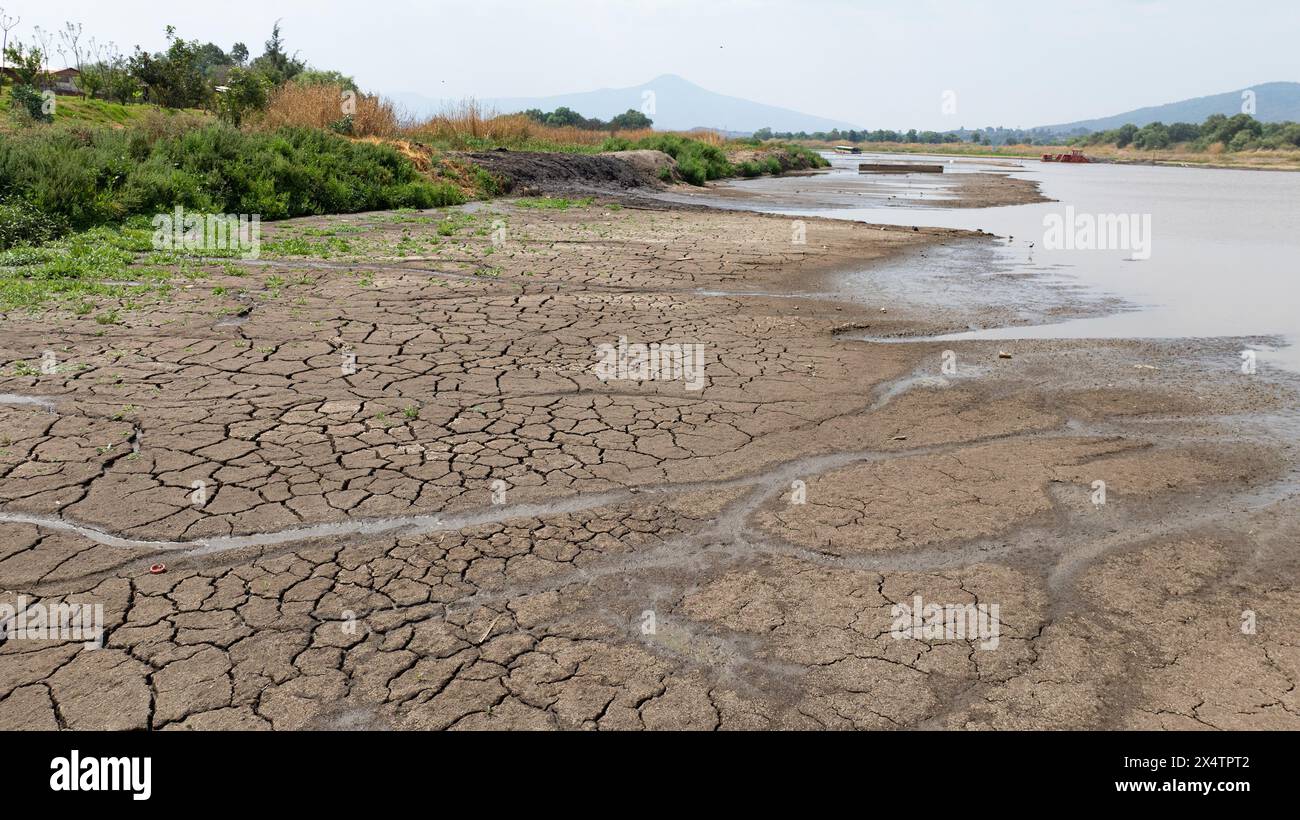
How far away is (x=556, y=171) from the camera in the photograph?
2620 cm

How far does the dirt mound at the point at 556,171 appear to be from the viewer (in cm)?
2417

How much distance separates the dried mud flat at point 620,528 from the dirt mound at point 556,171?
1607 centimetres

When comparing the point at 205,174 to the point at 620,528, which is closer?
the point at 620,528

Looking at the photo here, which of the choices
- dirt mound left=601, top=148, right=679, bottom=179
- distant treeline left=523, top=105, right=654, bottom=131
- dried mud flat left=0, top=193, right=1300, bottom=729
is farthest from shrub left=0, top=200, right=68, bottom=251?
distant treeline left=523, top=105, right=654, bottom=131

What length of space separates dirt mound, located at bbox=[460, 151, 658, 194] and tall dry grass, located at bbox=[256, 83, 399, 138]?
2777 millimetres

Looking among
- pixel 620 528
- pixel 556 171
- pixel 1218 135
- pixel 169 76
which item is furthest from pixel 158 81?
pixel 1218 135

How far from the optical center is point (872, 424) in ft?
21.4

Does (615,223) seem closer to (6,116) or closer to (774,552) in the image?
(774,552)

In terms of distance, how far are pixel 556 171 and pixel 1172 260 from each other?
16.6 metres

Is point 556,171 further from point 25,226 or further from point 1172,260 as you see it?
point 1172,260

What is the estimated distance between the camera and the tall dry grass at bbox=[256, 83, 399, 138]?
22.6 meters

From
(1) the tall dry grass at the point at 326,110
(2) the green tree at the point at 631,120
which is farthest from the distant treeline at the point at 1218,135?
(1) the tall dry grass at the point at 326,110

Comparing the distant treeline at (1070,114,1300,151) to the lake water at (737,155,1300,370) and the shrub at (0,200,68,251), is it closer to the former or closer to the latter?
the lake water at (737,155,1300,370)

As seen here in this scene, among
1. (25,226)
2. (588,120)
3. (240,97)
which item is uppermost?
(588,120)
